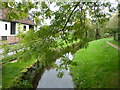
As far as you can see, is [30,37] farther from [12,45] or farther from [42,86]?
[42,86]

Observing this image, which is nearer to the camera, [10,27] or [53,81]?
[10,27]

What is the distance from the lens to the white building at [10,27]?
3.04ft

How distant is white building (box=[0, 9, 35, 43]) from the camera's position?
0.93m

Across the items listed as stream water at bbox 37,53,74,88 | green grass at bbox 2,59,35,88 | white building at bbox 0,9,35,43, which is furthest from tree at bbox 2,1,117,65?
stream water at bbox 37,53,74,88

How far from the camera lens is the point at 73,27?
4.64ft

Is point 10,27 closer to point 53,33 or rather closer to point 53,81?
point 53,33

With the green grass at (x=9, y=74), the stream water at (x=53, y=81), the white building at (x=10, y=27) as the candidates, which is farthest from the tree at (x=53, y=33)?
the stream water at (x=53, y=81)

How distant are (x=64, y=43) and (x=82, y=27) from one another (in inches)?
13.0

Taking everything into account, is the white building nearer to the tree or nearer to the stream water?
the tree

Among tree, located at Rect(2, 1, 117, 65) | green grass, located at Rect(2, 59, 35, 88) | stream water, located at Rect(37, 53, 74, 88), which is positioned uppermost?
tree, located at Rect(2, 1, 117, 65)

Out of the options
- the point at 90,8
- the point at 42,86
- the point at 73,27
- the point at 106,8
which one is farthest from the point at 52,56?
the point at 42,86

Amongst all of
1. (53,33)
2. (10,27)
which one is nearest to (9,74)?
(10,27)

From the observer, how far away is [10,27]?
1.06 m

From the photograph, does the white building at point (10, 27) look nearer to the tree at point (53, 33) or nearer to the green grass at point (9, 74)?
the tree at point (53, 33)
